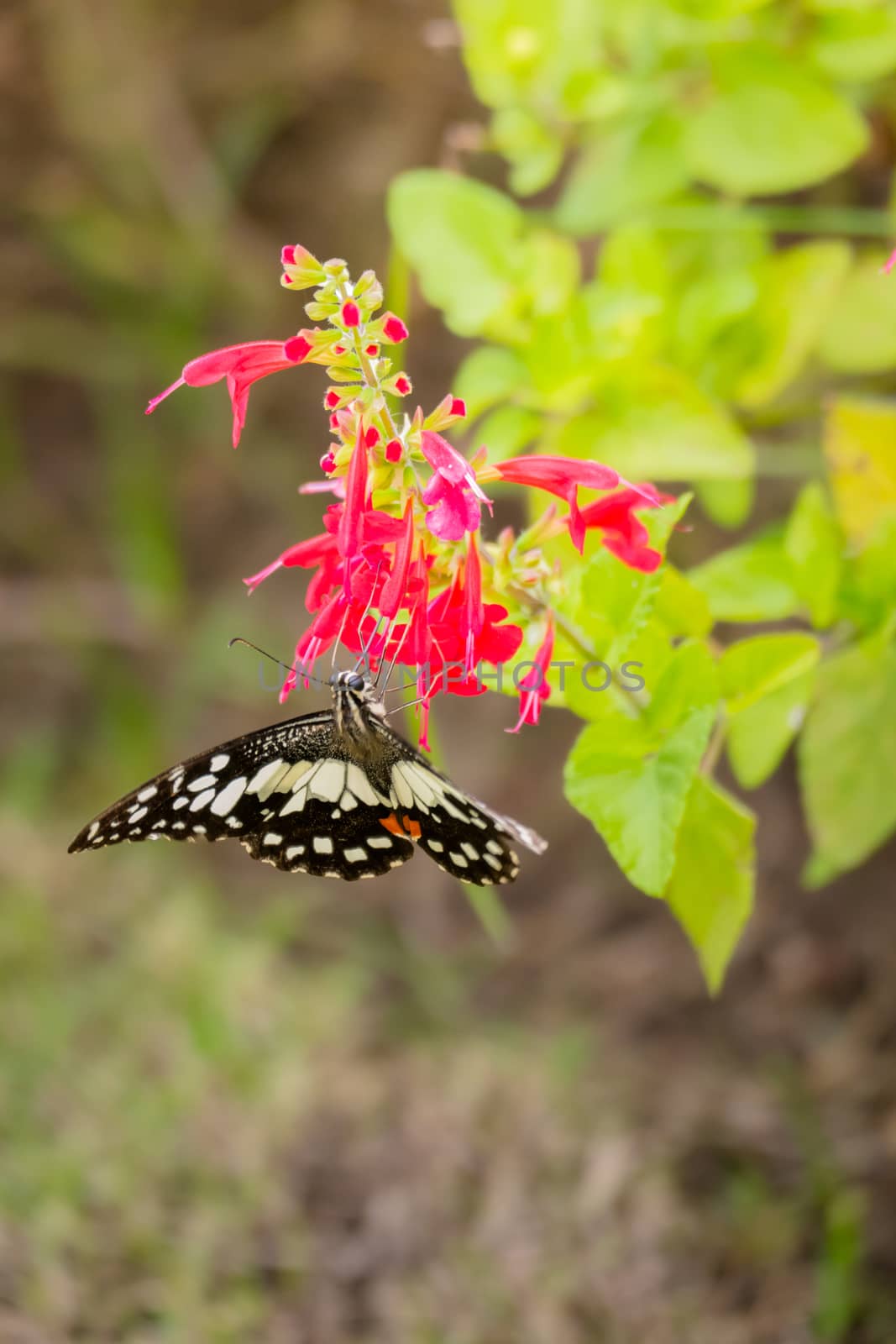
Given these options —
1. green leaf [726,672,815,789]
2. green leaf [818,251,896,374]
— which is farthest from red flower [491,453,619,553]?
green leaf [818,251,896,374]

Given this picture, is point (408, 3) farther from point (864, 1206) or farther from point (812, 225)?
point (864, 1206)

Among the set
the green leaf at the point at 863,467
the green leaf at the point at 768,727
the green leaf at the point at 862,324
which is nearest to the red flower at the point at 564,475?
the green leaf at the point at 768,727

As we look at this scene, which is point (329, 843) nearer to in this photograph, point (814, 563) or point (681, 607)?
point (681, 607)

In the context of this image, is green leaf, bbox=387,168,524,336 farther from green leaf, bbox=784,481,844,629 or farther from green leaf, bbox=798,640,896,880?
green leaf, bbox=798,640,896,880

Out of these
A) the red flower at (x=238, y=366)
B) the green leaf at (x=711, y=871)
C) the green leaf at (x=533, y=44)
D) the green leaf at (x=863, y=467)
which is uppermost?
the green leaf at (x=533, y=44)

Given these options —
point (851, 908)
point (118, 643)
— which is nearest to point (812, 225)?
point (851, 908)

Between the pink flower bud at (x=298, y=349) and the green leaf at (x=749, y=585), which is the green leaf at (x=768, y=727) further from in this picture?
the pink flower bud at (x=298, y=349)
